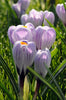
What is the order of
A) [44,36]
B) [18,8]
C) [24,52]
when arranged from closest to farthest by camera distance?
1. [24,52]
2. [44,36]
3. [18,8]

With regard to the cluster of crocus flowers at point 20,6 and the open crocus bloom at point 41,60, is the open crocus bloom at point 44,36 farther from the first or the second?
the cluster of crocus flowers at point 20,6

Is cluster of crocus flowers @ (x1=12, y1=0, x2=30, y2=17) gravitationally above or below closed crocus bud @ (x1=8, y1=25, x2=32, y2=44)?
below

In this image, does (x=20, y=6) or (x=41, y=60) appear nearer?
(x=41, y=60)

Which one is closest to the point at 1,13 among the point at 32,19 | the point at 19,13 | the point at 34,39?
the point at 19,13

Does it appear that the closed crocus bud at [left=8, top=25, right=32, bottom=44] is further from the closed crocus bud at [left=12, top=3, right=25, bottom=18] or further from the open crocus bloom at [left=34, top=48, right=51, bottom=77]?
the closed crocus bud at [left=12, top=3, right=25, bottom=18]

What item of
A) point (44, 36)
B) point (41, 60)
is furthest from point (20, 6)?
point (41, 60)

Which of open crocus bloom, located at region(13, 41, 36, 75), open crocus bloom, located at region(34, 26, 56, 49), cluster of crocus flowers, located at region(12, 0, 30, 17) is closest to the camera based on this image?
open crocus bloom, located at region(13, 41, 36, 75)

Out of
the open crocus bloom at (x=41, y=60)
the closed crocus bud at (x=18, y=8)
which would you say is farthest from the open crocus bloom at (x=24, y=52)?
the closed crocus bud at (x=18, y=8)

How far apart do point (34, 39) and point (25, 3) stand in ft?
3.95

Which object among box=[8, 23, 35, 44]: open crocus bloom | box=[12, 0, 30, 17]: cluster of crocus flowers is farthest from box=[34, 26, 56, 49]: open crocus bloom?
box=[12, 0, 30, 17]: cluster of crocus flowers

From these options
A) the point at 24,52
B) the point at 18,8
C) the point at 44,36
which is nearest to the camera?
the point at 24,52

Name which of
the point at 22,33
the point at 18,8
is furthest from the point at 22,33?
the point at 18,8

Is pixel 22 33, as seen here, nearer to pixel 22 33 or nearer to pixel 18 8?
pixel 22 33

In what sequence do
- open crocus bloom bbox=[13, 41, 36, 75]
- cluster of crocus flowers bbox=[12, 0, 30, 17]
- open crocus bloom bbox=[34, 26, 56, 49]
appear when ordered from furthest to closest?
cluster of crocus flowers bbox=[12, 0, 30, 17] → open crocus bloom bbox=[34, 26, 56, 49] → open crocus bloom bbox=[13, 41, 36, 75]
